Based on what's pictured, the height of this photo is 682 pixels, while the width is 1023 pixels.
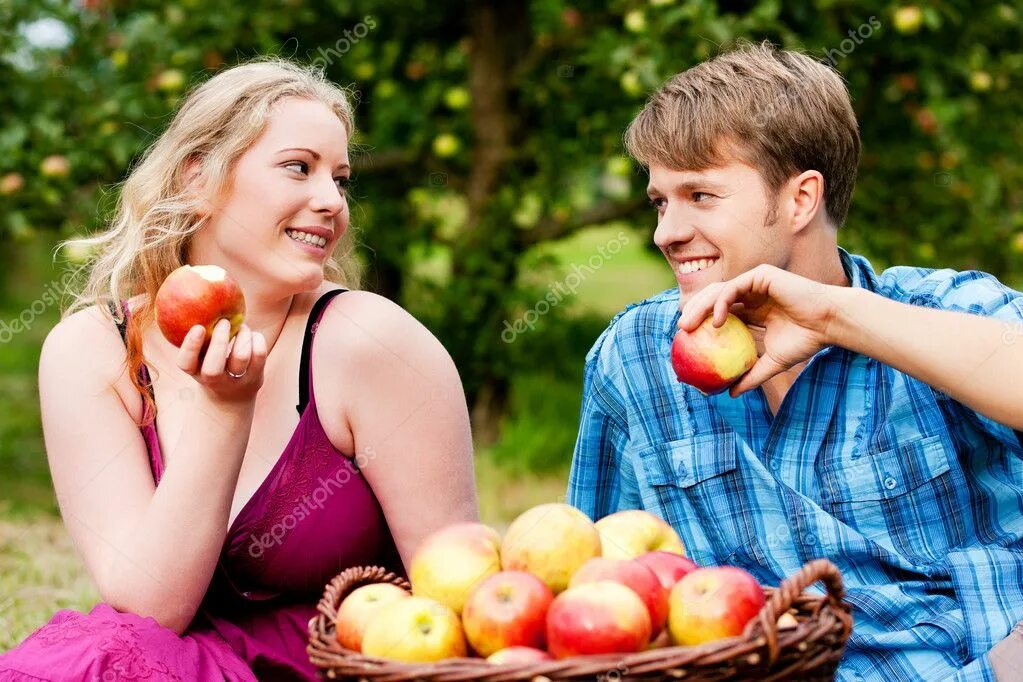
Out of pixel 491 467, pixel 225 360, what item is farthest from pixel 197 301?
pixel 491 467

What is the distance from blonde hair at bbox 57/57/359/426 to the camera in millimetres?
2281

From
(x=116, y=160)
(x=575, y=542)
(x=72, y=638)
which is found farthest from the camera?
(x=116, y=160)

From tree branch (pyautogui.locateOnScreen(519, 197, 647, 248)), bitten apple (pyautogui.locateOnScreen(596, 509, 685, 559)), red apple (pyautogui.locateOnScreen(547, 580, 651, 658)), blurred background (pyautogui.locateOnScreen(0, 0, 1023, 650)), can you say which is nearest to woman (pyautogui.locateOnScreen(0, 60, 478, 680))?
bitten apple (pyautogui.locateOnScreen(596, 509, 685, 559))

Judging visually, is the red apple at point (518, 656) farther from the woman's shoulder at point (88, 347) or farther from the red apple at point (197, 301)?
the woman's shoulder at point (88, 347)

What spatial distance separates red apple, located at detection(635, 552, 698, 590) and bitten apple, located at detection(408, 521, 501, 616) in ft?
0.68

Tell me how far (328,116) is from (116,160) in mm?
2458

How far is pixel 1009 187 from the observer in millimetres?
5066

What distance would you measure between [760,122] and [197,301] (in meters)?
1.06

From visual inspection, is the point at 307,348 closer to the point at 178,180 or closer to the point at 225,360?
the point at 225,360

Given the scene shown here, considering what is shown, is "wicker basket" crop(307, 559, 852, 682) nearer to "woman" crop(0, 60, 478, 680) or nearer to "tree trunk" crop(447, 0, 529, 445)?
"woman" crop(0, 60, 478, 680)

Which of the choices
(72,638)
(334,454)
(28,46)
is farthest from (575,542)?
(28,46)

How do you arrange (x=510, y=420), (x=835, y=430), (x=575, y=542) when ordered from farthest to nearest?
1. (x=510, y=420)
2. (x=835, y=430)
3. (x=575, y=542)

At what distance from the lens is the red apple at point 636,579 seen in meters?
1.49

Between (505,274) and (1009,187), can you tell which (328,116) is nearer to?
(505,274)
